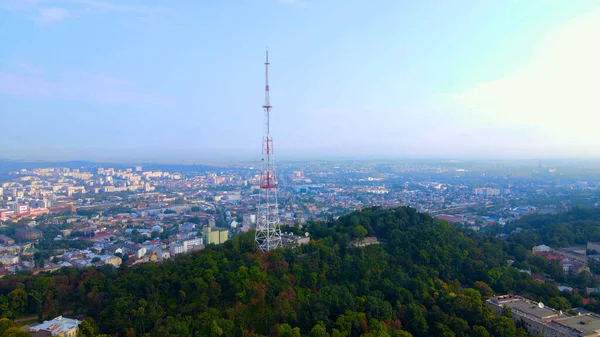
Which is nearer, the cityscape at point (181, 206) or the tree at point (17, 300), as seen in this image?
the tree at point (17, 300)

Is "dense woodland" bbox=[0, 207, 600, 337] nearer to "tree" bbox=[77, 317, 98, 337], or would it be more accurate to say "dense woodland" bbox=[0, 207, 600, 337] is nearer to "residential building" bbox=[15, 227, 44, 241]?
"tree" bbox=[77, 317, 98, 337]

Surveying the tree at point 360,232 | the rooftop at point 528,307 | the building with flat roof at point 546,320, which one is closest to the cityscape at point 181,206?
the tree at point 360,232

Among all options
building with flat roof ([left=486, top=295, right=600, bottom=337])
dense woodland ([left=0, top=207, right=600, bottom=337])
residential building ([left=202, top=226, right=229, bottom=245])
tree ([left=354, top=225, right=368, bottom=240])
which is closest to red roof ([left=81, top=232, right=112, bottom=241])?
residential building ([left=202, top=226, right=229, bottom=245])

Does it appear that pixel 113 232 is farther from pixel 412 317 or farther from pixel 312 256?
pixel 412 317

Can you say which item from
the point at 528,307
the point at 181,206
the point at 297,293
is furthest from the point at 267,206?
the point at 181,206

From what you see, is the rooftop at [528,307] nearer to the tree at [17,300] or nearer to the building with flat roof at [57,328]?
the building with flat roof at [57,328]

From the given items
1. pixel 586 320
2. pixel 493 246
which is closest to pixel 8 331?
pixel 586 320

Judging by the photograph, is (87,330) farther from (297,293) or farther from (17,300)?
(297,293)
